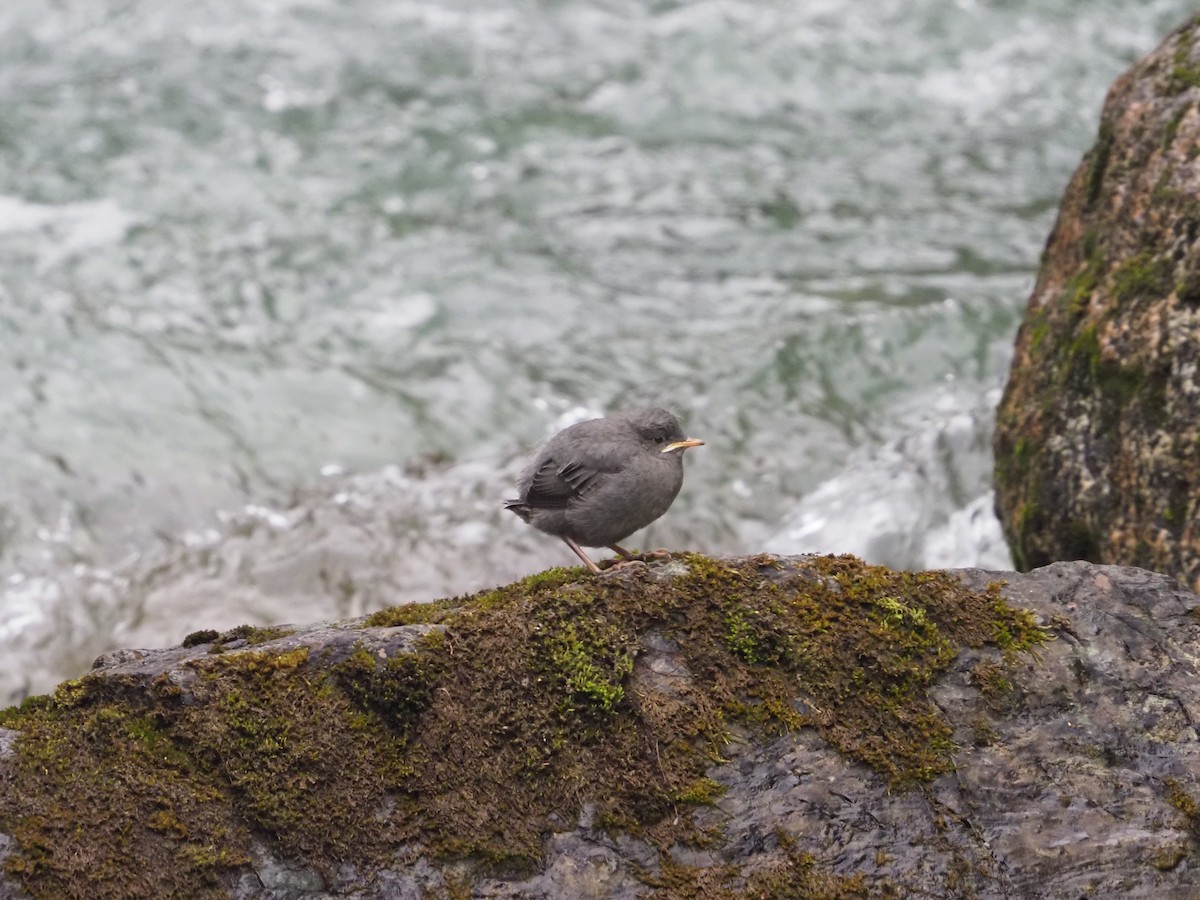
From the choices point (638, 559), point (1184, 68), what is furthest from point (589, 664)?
point (1184, 68)

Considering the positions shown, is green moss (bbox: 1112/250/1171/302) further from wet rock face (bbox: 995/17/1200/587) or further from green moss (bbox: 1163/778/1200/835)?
green moss (bbox: 1163/778/1200/835)

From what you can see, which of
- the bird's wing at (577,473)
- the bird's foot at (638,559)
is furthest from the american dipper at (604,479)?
the bird's foot at (638,559)

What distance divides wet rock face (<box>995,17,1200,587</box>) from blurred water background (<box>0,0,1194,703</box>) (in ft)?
5.68

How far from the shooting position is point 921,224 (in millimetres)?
13422

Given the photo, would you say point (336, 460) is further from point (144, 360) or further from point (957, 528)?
point (957, 528)

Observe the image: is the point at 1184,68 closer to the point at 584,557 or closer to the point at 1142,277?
the point at 1142,277

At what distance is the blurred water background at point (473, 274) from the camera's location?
9125mm

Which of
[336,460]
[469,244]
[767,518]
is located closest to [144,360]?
[336,460]

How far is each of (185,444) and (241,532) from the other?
124 cm

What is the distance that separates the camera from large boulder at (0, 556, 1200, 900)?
11.0 feet

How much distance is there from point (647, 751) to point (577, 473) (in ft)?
5.66

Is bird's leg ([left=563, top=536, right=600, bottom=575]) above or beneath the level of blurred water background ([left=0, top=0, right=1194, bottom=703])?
above

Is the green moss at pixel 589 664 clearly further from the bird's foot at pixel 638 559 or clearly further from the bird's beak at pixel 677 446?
the bird's beak at pixel 677 446

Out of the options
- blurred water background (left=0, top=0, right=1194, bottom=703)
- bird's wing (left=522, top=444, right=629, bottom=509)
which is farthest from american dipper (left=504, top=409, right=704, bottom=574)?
blurred water background (left=0, top=0, right=1194, bottom=703)
